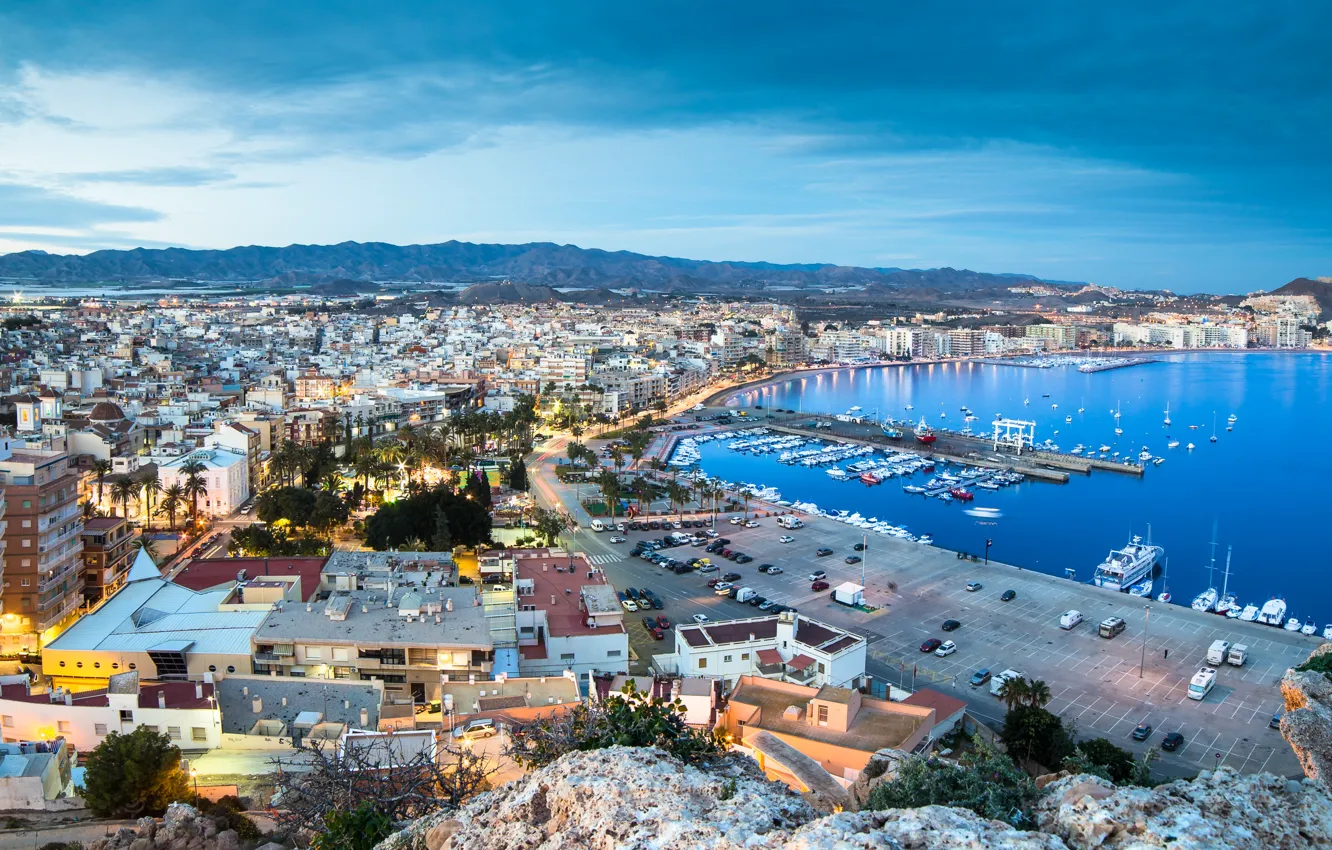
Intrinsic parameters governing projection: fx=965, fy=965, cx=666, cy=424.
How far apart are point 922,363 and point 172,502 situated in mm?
76075

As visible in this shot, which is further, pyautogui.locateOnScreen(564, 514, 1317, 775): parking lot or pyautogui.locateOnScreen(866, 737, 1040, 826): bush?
pyautogui.locateOnScreen(564, 514, 1317, 775): parking lot

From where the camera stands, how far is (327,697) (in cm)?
1182

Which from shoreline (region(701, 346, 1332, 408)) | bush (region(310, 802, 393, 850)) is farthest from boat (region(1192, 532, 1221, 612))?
shoreline (region(701, 346, 1332, 408))

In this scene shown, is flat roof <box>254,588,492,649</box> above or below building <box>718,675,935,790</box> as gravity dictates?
above

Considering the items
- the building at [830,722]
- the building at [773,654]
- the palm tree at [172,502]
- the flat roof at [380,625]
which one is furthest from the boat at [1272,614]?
the palm tree at [172,502]

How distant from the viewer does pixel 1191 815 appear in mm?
2961

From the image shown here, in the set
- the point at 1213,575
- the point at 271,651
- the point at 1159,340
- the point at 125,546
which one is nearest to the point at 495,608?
the point at 271,651

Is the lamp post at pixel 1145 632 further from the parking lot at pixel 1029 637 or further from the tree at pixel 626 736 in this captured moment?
the tree at pixel 626 736

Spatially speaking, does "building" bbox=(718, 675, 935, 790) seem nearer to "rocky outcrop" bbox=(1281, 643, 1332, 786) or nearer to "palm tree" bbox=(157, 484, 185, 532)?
"rocky outcrop" bbox=(1281, 643, 1332, 786)

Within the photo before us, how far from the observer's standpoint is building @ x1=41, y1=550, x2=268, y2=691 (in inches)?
512

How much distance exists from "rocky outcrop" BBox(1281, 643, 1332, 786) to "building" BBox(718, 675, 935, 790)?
4.34 m

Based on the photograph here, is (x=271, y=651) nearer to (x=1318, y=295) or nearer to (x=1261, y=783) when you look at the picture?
(x=1261, y=783)

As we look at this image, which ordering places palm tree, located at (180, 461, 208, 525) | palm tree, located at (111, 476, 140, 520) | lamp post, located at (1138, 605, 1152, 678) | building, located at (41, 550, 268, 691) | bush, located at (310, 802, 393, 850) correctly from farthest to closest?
1. palm tree, located at (180, 461, 208, 525)
2. palm tree, located at (111, 476, 140, 520)
3. lamp post, located at (1138, 605, 1152, 678)
4. building, located at (41, 550, 268, 691)
5. bush, located at (310, 802, 393, 850)

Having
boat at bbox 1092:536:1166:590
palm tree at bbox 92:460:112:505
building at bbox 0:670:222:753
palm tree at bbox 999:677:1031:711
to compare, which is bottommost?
boat at bbox 1092:536:1166:590
